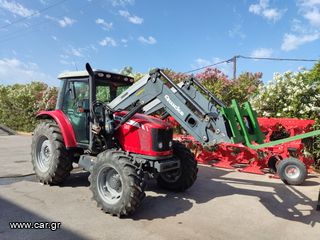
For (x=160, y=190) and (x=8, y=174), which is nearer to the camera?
(x=160, y=190)

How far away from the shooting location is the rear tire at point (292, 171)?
655 cm

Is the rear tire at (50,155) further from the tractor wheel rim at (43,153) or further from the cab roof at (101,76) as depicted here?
the cab roof at (101,76)

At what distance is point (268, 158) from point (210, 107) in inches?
149

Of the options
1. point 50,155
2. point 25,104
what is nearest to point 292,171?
point 50,155

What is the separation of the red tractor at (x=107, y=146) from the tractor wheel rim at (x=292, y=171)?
260 centimetres

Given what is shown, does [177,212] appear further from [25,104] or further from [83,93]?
[25,104]

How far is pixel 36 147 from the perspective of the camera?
247 inches

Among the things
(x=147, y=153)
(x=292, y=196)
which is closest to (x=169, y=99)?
(x=147, y=153)

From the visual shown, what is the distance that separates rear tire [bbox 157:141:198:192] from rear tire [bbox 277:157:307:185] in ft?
8.07

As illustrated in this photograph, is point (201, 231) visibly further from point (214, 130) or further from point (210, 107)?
point (210, 107)

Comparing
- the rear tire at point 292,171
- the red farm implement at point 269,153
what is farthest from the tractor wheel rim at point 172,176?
the rear tire at point 292,171

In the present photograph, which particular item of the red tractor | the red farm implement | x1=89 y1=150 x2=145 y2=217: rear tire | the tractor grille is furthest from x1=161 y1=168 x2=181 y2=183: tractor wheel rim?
the red farm implement

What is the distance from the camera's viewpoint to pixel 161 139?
16.5 ft

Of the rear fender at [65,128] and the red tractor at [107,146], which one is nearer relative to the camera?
the red tractor at [107,146]
